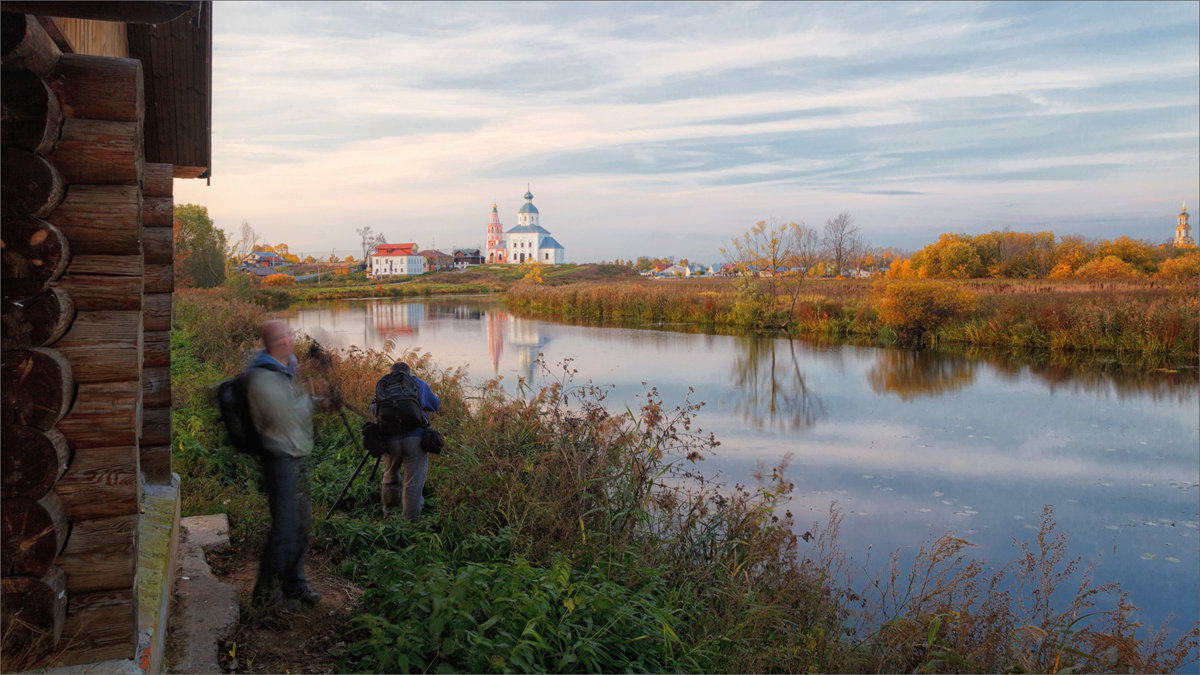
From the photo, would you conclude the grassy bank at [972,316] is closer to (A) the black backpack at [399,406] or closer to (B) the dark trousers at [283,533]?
(A) the black backpack at [399,406]

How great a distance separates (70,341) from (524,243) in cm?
12973

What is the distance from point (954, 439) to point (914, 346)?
11665 mm

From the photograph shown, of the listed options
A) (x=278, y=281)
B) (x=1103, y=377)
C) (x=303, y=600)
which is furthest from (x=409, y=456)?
(x=278, y=281)

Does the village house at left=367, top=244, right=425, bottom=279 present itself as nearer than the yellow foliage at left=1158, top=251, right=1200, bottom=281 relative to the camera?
No

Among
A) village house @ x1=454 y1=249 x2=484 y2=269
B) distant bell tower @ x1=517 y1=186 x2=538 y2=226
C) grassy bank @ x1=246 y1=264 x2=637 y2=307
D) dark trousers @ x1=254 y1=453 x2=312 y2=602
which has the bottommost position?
dark trousers @ x1=254 y1=453 x2=312 y2=602

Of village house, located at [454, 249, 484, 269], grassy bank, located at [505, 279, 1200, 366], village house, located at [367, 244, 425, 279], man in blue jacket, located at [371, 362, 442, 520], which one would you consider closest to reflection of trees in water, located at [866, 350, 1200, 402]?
grassy bank, located at [505, 279, 1200, 366]

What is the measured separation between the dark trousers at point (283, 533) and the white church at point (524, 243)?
399 ft

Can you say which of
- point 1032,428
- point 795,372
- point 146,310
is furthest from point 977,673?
point 795,372

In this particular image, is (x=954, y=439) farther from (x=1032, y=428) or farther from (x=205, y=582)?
(x=205, y=582)

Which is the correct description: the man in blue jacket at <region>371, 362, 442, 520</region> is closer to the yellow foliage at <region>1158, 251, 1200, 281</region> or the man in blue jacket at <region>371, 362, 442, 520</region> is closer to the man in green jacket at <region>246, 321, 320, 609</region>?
the man in green jacket at <region>246, 321, 320, 609</region>

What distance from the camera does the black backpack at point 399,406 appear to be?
19.4ft

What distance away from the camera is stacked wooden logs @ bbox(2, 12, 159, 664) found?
277 cm

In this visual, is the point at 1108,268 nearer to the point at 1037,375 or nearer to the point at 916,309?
the point at 916,309

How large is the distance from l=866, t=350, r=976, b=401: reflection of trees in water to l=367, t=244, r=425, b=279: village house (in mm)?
86794
